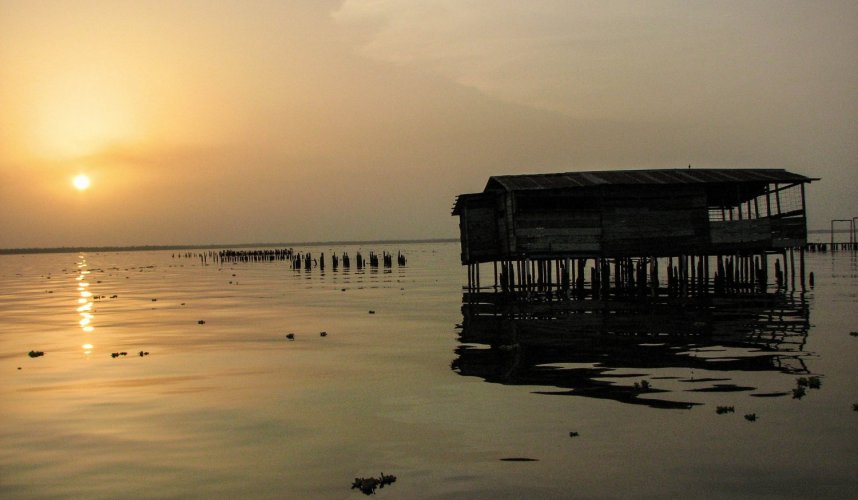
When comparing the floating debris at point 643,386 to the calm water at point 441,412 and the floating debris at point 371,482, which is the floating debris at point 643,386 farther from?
the floating debris at point 371,482

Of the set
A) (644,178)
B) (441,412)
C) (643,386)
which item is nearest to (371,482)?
(441,412)

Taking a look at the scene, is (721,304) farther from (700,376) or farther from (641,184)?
(700,376)

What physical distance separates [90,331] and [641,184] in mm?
26147

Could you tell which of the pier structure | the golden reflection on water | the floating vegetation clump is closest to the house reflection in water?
the floating vegetation clump

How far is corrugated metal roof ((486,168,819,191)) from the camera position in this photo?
39656 mm

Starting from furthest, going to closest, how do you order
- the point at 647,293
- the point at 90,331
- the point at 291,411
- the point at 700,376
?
the point at 647,293 → the point at 90,331 → the point at 700,376 → the point at 291,411

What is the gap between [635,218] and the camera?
4072 cm

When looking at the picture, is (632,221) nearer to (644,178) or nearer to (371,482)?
(644,178)

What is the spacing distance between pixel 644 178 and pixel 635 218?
2091 mm

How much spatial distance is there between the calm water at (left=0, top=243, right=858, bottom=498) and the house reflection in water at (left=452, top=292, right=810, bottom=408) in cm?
10

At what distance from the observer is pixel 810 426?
1345cm

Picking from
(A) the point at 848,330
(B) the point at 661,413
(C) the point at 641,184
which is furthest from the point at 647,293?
(B) the point at 661,413

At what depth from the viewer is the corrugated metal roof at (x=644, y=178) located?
39.7m

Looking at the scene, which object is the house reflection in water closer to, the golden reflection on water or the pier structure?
the pier structure
